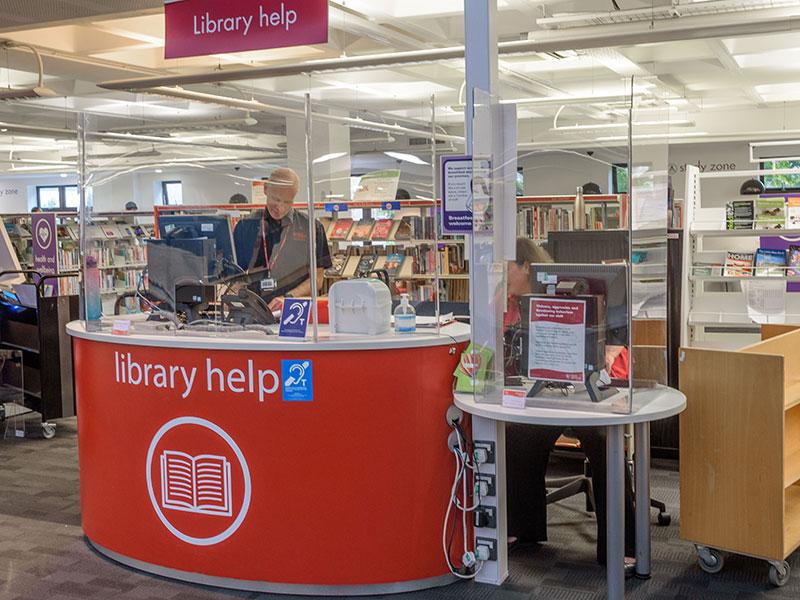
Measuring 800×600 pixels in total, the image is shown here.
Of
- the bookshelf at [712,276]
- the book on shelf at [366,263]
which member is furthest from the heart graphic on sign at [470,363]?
the bookshelf at [712,276]

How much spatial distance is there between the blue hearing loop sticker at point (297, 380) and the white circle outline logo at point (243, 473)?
1.10 ft

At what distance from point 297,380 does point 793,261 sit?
4159 millimetres

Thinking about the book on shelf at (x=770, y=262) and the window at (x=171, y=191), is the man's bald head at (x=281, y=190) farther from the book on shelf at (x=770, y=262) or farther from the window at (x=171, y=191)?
the book on shelf at (x=770, y=262)

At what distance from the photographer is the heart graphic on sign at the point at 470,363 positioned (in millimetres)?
3670

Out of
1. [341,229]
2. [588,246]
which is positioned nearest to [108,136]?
[341,229]

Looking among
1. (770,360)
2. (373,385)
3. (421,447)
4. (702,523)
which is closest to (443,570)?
(421,447)

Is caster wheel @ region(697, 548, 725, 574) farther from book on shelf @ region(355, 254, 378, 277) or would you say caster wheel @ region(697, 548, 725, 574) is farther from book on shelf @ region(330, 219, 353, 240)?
book on shelf @ region(330, 219, 353, 240)

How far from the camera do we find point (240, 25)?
4.22 m

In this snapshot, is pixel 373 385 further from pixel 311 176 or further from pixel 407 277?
pixel 407 277

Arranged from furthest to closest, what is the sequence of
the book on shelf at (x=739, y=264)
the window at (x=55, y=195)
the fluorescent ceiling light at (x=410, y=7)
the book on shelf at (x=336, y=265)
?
the window at (x=55, y=195) < the fluorescent ceiling light at (x=410, y=7) < the book on shelf at (x=739, y=264) < the book on shelf at (x=336, y=265)

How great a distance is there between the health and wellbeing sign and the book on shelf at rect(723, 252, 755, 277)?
3572 millimetres

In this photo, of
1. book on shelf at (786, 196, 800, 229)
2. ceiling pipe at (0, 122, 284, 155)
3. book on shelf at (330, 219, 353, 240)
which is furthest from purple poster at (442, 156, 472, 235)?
book on shelf at (786, 196, 800, 229)

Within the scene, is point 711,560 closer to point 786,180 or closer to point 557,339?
point 557,339

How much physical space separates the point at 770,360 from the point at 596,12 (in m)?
4.18
